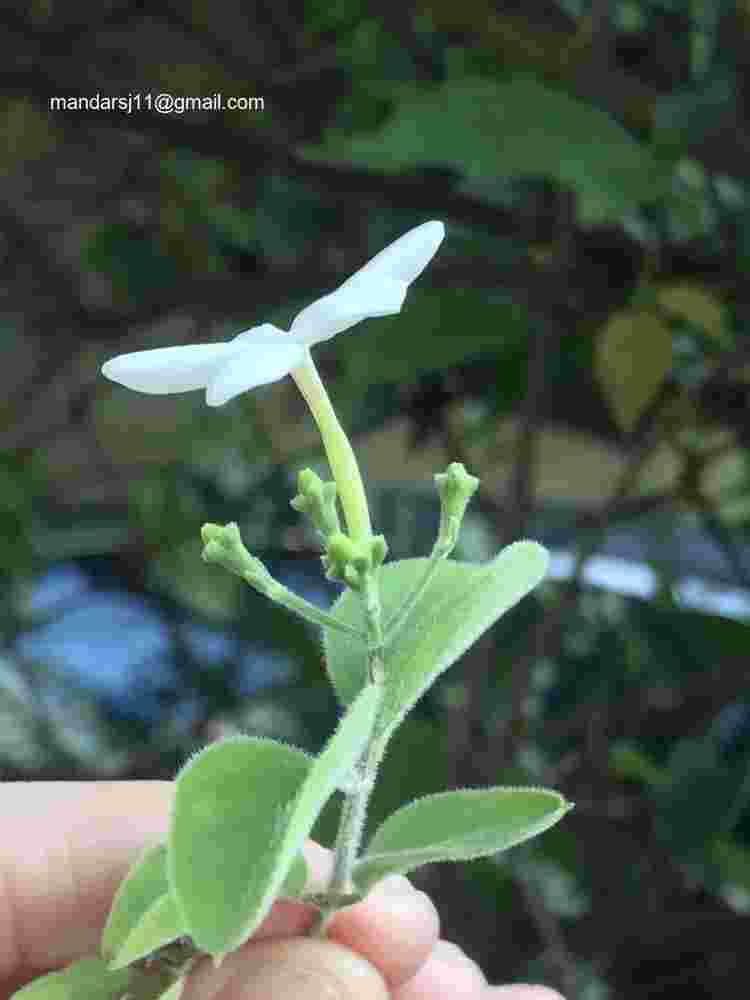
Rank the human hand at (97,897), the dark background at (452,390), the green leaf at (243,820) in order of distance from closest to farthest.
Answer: the green leaf at (243,820) < the human hand at (97,897) < the dark background at (452,390)

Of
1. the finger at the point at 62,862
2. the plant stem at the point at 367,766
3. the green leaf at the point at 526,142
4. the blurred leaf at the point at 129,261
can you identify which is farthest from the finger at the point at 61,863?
the blurred leaf at the point at 129,261

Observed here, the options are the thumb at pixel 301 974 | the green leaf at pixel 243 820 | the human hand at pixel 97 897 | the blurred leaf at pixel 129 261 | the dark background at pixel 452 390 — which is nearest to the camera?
the green leaf at pixel 243 820

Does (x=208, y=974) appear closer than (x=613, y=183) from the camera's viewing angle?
Yes

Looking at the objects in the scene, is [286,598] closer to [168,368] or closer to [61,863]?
[168,368]

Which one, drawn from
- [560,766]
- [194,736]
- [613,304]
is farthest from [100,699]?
[613,304]

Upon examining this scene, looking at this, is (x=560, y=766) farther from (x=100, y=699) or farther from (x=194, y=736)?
(x=100, y=699)

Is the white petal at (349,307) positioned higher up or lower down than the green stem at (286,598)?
higher up

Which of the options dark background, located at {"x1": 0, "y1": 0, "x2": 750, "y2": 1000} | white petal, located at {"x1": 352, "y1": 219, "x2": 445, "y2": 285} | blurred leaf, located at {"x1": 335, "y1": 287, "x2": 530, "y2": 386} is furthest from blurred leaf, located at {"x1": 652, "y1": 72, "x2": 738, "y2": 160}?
white petal, located at {"x1": 352, "y1": 219, "x2": 445, "y2": 285}

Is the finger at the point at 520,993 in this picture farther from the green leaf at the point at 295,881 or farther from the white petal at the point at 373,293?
the white petal at the point at 373,293
